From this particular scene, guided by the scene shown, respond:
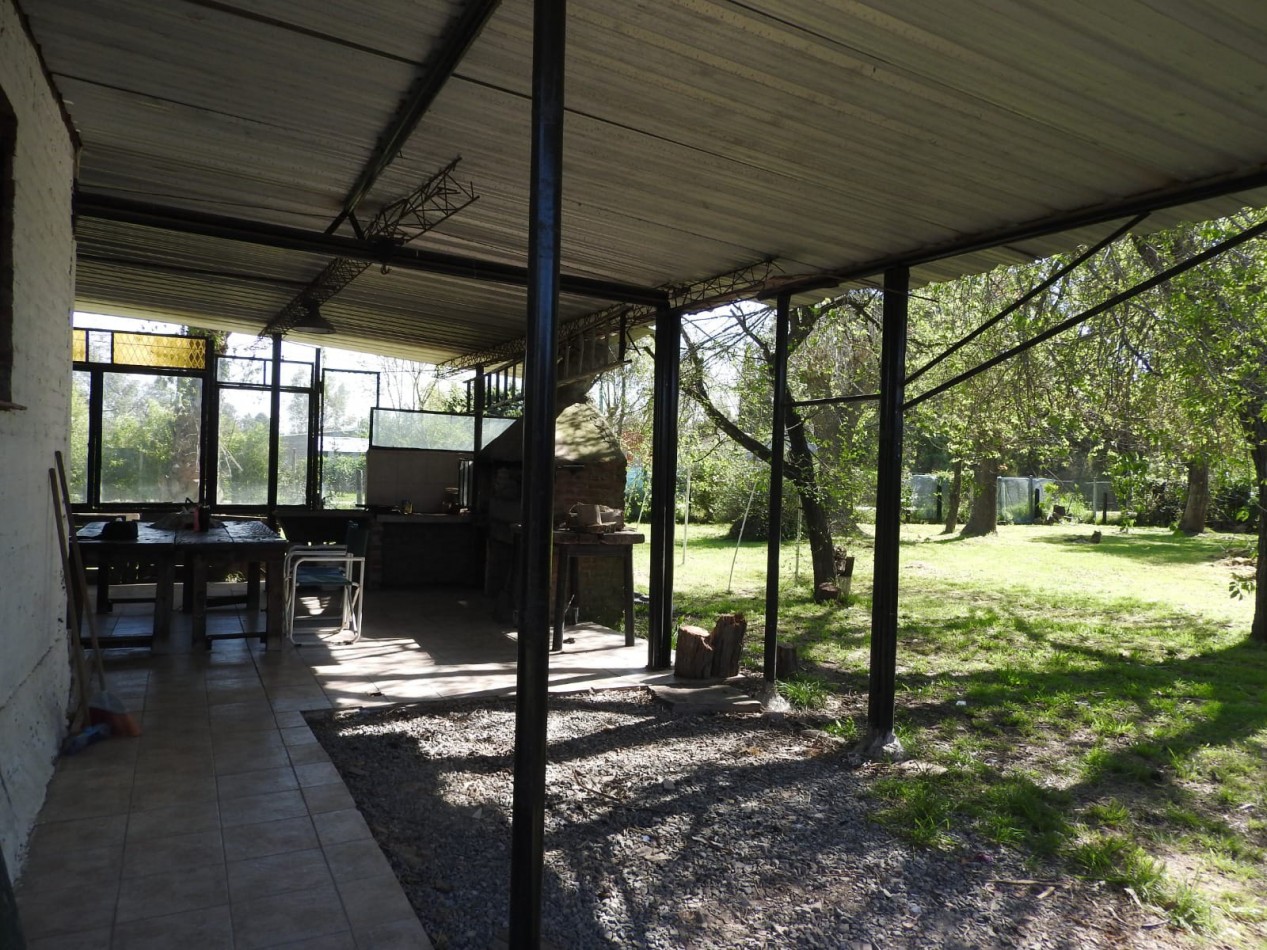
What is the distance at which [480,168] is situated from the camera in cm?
434

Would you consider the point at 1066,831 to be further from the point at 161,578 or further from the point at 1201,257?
the point at 161,578

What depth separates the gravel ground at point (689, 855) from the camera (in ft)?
9.91

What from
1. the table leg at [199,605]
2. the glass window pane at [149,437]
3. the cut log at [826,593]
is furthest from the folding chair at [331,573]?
the cut log at [826,593]

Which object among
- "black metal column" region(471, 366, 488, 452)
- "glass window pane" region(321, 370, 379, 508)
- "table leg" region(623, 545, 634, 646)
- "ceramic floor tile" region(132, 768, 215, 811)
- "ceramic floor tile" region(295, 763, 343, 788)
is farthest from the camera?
"black metal column" region(471, 366, 488, 452)

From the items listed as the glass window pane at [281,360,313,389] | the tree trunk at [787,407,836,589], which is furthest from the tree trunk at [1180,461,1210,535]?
the glass window pane at [281,360,313,389]

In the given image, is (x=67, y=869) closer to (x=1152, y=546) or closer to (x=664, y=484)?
(x=664, y=484)

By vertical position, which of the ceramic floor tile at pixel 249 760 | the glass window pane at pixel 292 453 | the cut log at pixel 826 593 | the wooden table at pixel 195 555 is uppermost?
the glass window pane at pixel 292 453

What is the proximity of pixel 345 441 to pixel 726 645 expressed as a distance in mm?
6909

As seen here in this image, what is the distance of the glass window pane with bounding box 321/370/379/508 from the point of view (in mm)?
11258

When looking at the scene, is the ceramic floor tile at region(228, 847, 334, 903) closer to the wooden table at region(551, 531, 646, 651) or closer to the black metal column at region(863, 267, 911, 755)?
the black metal column at region(863, 267, 911, 755)

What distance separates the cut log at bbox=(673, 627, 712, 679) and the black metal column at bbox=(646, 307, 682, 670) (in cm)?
32

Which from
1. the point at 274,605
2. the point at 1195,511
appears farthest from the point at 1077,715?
the point at 1195,511

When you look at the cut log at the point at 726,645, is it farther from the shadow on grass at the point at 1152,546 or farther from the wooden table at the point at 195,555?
the shadow on grass at the point at 1152,546

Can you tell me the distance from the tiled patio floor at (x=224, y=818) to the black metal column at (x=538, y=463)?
0.54 meters
